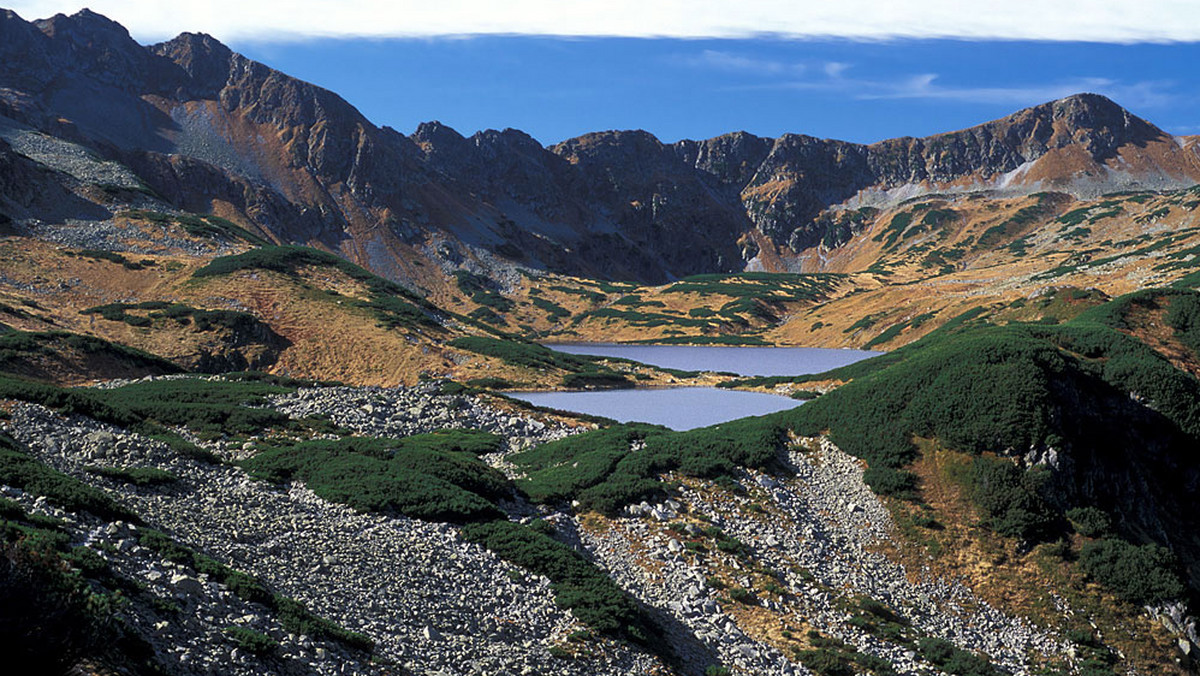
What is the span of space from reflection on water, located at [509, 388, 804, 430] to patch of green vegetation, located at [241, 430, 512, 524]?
21437 millimetres

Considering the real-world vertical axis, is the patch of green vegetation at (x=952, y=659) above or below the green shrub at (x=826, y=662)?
below

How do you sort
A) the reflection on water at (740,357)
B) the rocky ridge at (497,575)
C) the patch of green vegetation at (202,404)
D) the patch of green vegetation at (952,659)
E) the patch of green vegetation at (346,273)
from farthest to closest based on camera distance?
the reflection on water at (740,357) → the patch of green vegetation at (346,273) → the patch of green vegetation at (202,404) → the patch of green vegetation at (952,659) → the rocky ridge at (497,575)

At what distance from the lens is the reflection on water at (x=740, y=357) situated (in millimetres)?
97938

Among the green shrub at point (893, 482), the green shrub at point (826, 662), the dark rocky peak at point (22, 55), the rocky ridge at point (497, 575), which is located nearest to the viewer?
the rocky ridge at point (497, 575)

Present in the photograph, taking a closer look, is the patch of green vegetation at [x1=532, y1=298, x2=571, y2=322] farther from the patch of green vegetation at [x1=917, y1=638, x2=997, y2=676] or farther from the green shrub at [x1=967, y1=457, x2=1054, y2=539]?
the patch of green vegetation at [x1=917, y1=638, x2=997, y2=676]

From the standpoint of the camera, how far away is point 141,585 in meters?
16.2

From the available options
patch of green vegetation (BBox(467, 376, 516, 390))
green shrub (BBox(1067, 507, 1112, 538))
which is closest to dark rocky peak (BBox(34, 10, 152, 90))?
patch of green vegetation (BBox(467, 376, 516, 390))

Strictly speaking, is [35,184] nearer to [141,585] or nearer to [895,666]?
[141,585]

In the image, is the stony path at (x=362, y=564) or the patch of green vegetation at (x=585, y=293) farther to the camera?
the patch of green vegetation at (x=585, y=293)

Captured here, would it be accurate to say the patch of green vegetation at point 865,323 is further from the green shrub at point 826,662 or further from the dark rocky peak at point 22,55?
the dark rocky peak at point 22,55

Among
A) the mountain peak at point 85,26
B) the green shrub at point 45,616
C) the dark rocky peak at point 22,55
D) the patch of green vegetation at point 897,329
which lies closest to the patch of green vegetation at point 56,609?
the green shrub at point 45,616

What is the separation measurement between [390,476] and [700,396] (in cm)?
4374

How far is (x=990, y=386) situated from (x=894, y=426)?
4792 mm

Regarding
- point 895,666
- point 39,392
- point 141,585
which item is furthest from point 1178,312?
point 39,392
